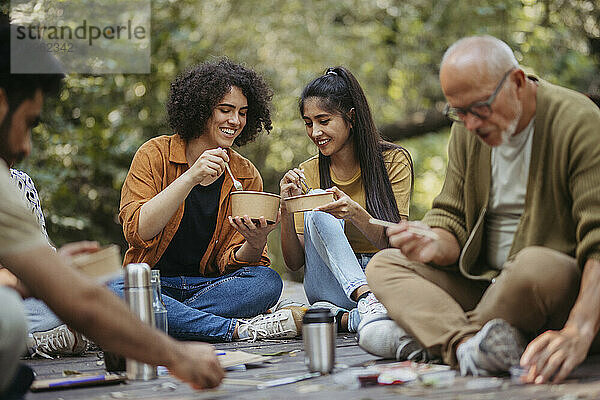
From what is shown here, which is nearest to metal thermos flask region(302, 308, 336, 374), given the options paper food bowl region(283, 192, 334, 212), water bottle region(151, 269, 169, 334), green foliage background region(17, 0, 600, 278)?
water bottle region(151, 269, 169, 334)

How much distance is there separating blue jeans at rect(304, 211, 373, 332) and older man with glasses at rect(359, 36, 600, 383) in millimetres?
848

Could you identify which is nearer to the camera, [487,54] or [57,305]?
[57,305]

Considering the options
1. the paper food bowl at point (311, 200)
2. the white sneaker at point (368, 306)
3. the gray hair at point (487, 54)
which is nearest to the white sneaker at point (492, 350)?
the gray hair at point (487, 54)

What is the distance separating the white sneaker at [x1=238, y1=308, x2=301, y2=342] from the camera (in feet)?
12.5

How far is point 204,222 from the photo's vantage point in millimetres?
4102

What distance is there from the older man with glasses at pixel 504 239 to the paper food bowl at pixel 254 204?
84 centimetres

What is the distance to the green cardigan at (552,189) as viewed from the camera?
250cm

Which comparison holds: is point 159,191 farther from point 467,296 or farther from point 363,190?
point 467,296

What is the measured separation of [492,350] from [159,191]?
218cm

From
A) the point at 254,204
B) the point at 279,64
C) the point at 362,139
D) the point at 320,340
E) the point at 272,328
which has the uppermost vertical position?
the point at 279,64

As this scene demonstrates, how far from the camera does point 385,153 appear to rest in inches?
169

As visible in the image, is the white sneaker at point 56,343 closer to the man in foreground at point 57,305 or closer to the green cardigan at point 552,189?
the man in foreground at point 57,305

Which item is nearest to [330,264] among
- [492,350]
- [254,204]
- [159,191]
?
[254,204]

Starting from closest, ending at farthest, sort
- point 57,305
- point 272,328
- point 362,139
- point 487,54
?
point 57,305 → point 487,54 → point 272,328 → point 362,139
